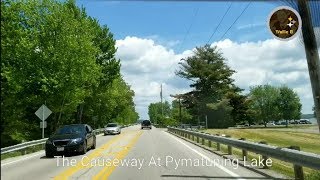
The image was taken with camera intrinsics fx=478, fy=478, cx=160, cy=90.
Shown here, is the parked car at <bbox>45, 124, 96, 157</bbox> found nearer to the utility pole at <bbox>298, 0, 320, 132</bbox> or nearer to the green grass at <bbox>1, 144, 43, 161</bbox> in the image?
the green grass at <bbox>1, 144, 43, 161</bbox>

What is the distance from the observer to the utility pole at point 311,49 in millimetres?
11586

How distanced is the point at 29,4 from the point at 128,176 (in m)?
33.5

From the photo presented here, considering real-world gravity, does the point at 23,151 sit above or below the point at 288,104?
below

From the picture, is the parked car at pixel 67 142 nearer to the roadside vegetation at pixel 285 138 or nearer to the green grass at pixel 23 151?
the green grass at pixel 23 151

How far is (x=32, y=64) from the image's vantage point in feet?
136

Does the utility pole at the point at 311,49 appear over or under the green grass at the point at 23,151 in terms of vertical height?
over

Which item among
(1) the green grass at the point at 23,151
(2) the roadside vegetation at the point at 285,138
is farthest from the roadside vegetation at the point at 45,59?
(2) the roadside vegetation at the point at 285,138

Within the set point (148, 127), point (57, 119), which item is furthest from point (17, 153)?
point (148, 127)

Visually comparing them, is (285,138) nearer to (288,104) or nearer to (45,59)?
(45,59)

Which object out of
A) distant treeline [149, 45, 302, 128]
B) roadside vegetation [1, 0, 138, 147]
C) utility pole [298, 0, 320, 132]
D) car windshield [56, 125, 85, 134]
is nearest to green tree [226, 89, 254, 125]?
distant treeline [149, 45, 302, 128]

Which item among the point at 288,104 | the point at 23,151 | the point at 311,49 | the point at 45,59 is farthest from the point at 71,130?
the point at 288,104

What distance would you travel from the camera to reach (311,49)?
12.1m

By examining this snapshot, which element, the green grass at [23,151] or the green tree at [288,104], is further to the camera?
the green tree at [288,104]

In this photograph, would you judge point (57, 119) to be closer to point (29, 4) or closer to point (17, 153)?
point (29, 4)
